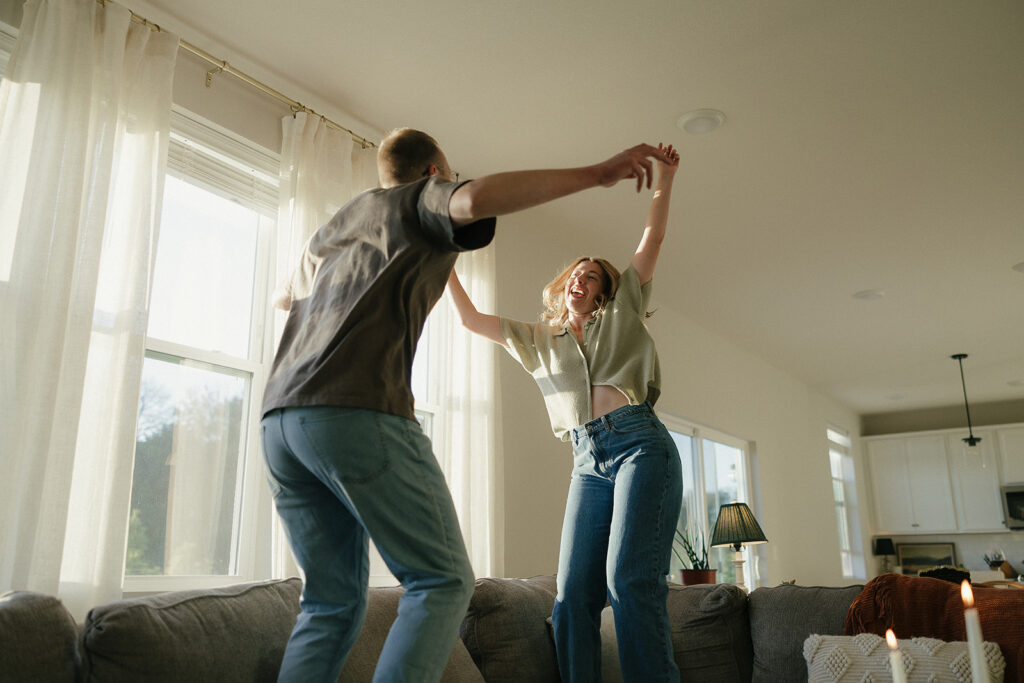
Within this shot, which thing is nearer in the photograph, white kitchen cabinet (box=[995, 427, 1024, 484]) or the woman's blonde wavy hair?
the woman's blonde wavy hair

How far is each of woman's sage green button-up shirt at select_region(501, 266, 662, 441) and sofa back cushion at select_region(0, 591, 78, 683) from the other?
4.07 ft

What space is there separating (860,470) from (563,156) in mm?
7259

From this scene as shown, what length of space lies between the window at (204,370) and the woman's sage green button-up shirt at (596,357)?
1.00 meters

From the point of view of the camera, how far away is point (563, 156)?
11.9 ft

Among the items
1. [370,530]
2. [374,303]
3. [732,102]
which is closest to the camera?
[370,530]

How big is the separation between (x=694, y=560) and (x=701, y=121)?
2.54 meters

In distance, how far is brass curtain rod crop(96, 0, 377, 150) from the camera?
258 cm

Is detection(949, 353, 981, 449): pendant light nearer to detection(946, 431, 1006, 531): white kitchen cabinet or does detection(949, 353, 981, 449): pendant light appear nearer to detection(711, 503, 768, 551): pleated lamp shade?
detection(946, 431, 1006, 531): white kitchen cabinet

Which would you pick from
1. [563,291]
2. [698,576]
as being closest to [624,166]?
[563,291]

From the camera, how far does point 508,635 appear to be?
8.07 feet

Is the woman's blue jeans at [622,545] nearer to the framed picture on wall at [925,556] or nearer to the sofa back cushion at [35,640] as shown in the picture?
the sofa back cushion at [35,640]

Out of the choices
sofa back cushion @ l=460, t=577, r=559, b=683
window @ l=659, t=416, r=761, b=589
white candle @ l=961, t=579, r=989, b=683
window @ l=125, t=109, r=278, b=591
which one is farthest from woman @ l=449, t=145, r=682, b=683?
window @ l=659, t=416, r=761, b=589

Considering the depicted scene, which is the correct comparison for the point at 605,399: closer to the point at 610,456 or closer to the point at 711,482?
the point at 610,456

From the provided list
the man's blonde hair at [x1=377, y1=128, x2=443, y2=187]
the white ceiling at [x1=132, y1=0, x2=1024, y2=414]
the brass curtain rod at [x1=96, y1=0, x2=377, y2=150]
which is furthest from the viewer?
the white ceiling at [x1=132, y1=0, x2=1024, y2=414]
